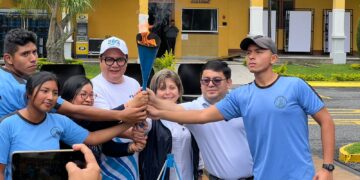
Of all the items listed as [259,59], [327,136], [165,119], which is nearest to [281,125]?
[327,136]

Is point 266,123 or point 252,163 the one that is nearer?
point 266,123

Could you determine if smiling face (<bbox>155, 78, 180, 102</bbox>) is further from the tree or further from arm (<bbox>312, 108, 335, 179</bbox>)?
the tree

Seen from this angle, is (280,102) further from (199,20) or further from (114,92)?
(199,20)

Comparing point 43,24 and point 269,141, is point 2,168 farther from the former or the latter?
point 43,24

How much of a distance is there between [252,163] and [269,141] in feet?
1.73

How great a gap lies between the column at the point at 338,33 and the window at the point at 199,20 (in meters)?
6.28

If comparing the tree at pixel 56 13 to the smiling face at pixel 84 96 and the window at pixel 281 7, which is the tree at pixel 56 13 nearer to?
the window at pixel 281 7

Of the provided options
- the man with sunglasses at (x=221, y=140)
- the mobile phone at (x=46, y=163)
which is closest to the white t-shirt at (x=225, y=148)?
the man with sunglasses at (x=221, y=140)

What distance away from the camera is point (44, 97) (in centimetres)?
354

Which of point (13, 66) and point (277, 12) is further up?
point (277, 12)

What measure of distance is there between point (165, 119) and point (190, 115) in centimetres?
18

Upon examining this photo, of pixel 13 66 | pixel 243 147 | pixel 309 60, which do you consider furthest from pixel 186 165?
pixel 309 60

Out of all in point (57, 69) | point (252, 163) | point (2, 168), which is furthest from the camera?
point (57, 69)

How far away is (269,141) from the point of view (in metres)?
3.93
